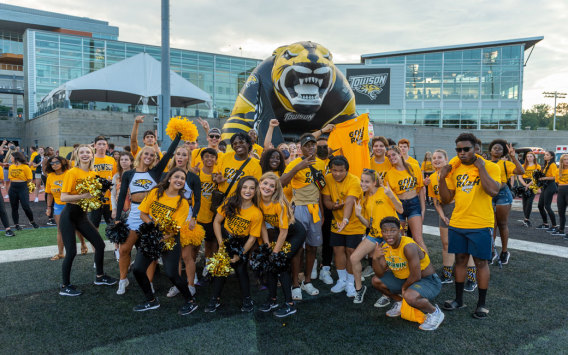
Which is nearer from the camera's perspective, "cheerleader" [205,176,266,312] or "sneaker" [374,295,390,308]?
"cheerleader" [205,176,266,312]

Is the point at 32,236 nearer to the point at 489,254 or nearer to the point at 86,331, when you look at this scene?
the point at 86,331

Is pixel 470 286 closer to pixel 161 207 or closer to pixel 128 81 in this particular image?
pixel 161 207

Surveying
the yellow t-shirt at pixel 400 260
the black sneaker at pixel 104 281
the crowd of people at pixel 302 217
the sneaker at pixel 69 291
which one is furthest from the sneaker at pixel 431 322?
the sneaker at pixel 69 291

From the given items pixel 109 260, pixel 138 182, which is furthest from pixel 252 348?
pixel 109 260

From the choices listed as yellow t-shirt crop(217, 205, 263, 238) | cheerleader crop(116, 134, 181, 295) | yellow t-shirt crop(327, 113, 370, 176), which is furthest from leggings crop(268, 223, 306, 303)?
yellow t-shirt crop(327, 113, 370, 176)

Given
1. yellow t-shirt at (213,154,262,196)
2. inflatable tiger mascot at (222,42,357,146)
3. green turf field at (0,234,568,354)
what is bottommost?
green turf field at (0,234,568,354)

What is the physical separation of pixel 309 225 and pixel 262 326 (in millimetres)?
1342

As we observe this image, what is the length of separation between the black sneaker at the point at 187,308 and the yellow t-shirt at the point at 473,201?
292cm

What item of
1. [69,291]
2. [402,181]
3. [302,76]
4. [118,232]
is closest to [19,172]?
[69,291]

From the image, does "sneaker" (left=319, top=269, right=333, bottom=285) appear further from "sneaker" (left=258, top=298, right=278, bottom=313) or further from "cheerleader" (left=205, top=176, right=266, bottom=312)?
"cheerleader" (left=205, top=176, right=266, bottom=312)

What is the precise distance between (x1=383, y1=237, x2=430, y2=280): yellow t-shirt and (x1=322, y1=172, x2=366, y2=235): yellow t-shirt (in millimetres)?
821

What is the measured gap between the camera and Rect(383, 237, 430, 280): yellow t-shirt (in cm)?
352

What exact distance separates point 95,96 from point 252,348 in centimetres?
2303

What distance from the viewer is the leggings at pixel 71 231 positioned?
13.8 feet
